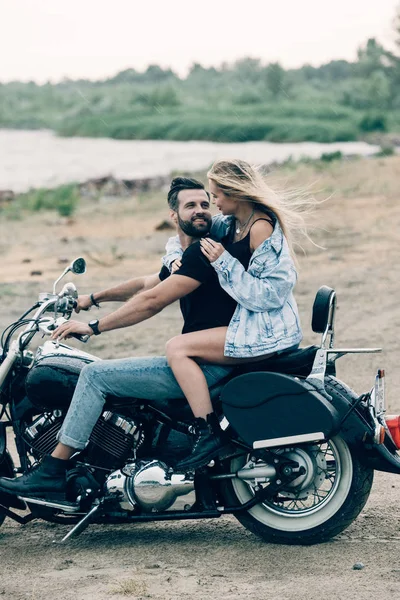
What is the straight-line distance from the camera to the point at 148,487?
4965 mm

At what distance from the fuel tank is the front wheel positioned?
2.82 feet

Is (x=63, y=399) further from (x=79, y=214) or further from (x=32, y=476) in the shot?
(x=79, y=214)

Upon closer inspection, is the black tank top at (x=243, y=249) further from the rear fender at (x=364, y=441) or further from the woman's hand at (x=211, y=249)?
the rear fender at (x=364, y=441)

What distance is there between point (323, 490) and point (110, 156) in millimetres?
48670

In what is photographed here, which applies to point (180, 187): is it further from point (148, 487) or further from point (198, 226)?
point (148, 487)

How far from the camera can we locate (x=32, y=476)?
511 cm

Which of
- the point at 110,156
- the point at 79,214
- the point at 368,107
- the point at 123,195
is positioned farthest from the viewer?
the point at 368,107

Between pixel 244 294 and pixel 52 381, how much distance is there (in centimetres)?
103

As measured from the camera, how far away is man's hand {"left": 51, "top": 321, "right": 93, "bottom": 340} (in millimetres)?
4949

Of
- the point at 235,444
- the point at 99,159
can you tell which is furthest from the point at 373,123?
the point at 235,444

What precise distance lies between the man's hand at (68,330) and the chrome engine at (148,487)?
2.21ft

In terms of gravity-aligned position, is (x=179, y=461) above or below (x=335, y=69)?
below

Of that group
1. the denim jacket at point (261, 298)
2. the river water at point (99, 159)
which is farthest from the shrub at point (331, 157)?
the denim jacket at point (261, 298)

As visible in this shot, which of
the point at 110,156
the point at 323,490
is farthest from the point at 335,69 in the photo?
the point at 323,490
